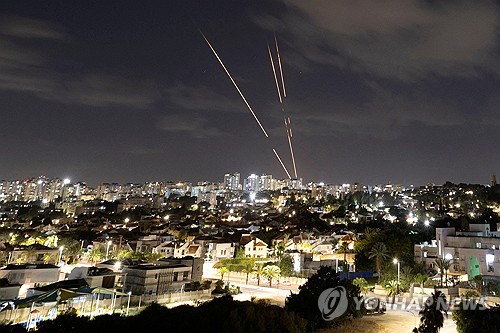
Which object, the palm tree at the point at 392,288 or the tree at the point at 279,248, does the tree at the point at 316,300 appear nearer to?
the palm tree at the point at 392,288

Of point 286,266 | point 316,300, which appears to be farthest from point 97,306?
point 286,266

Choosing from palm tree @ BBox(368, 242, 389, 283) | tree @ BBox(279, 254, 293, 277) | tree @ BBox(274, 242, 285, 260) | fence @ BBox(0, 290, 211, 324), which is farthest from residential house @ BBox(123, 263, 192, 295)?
tree @ BBox(274, 242, 285, 260)

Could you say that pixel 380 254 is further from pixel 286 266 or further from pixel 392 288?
pixel 286 266

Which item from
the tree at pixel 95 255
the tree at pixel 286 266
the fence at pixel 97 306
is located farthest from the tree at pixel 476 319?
the tree at pixel 95 255

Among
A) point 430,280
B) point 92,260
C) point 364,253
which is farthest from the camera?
point 92,260

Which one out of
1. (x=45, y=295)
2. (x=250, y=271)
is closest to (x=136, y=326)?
(x=45, y=295)

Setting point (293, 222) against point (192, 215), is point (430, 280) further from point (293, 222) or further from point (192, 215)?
point (192, 215)
